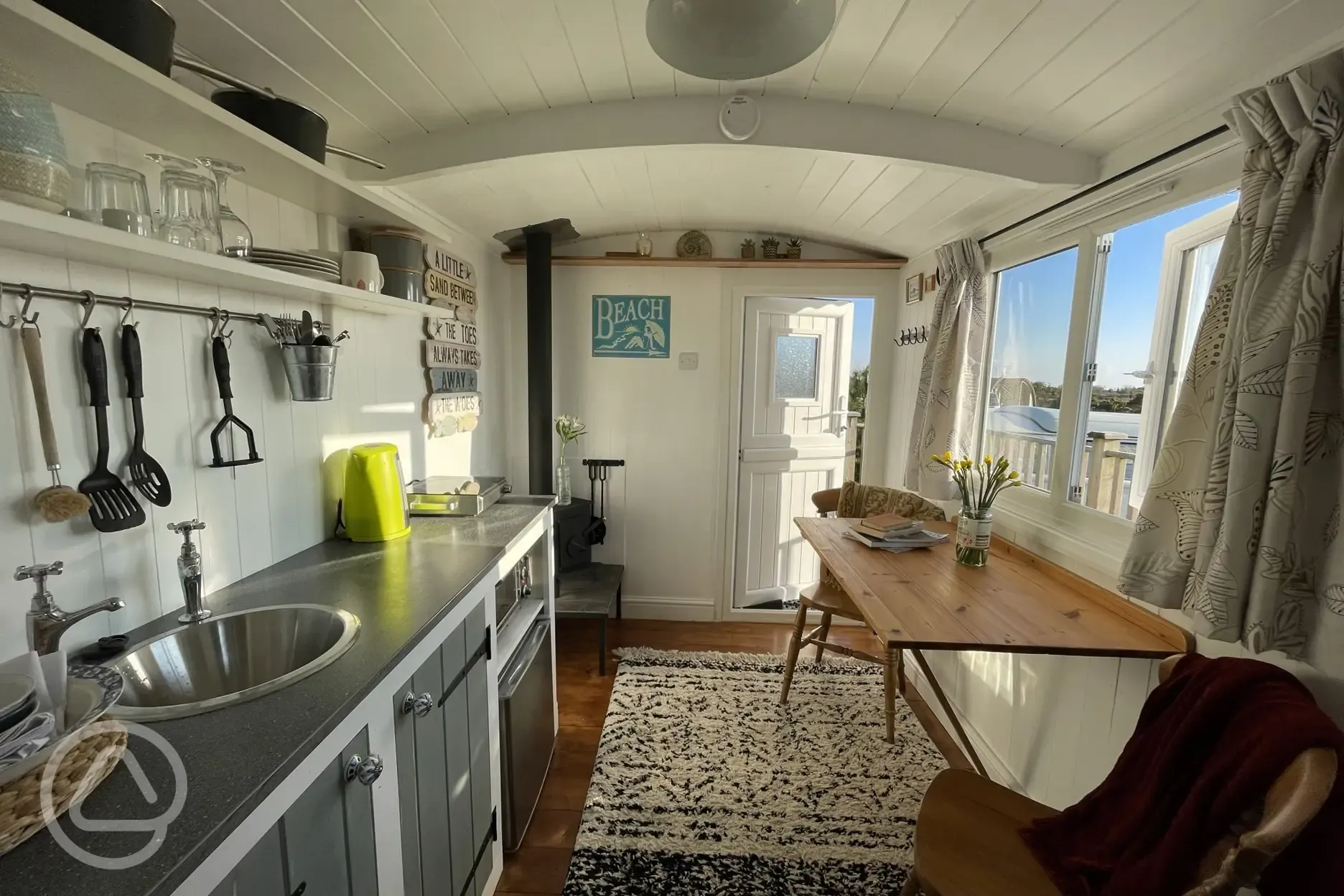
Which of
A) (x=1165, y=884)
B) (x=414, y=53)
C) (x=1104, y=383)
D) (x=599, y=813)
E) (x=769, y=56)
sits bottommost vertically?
(x=599, y=813)

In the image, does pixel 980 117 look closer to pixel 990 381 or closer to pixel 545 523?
pixel 990 381

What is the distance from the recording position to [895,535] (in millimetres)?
1999

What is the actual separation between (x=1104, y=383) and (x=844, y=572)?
0.98 metres

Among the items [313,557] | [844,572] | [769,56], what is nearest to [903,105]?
[769,56]

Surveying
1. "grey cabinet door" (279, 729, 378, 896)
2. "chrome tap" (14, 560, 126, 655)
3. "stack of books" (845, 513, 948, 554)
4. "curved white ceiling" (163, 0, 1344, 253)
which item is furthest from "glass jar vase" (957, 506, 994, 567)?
"chrome tap" (14, 560, 126, 655)

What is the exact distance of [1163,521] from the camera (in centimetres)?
121

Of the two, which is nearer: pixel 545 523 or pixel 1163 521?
pixel 1163 521

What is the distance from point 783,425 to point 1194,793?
2.34m

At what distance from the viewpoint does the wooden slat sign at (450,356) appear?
2.19 meters

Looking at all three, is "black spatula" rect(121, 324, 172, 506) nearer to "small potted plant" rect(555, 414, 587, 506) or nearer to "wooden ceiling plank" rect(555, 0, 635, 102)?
"wooden ceiling plank" rect(555, 0, 635, 102)

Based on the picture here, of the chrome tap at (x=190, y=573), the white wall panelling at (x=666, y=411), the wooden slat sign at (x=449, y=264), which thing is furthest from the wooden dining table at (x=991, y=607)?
the wooden slat sign at (x=449, y=264)

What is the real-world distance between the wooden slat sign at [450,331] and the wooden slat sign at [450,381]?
0.13 m

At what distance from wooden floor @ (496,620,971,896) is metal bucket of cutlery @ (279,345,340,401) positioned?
1.45 meters

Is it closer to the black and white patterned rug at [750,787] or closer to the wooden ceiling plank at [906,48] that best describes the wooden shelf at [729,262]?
the wooden ceiling plank at [906,48]
